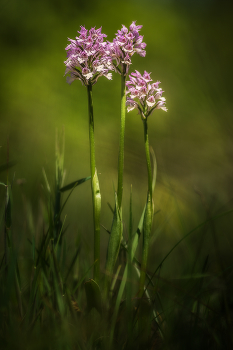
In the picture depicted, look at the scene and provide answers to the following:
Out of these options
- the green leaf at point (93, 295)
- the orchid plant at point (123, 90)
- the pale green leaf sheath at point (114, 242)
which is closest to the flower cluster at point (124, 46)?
the orchid plant at point (123, 90)

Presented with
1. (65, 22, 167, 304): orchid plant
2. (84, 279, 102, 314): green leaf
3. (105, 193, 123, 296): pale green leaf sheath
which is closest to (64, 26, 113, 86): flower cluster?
(65, 22, 167, 304): orchid plant

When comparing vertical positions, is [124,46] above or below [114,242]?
above

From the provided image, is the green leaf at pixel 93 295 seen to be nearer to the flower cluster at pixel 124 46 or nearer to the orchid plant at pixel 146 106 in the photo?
the orchid plant at pixel 146 106

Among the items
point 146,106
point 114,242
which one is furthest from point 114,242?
point 146,106

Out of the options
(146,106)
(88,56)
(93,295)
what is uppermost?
(88,56)

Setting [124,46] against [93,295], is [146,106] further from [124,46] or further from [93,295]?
[93,295]
